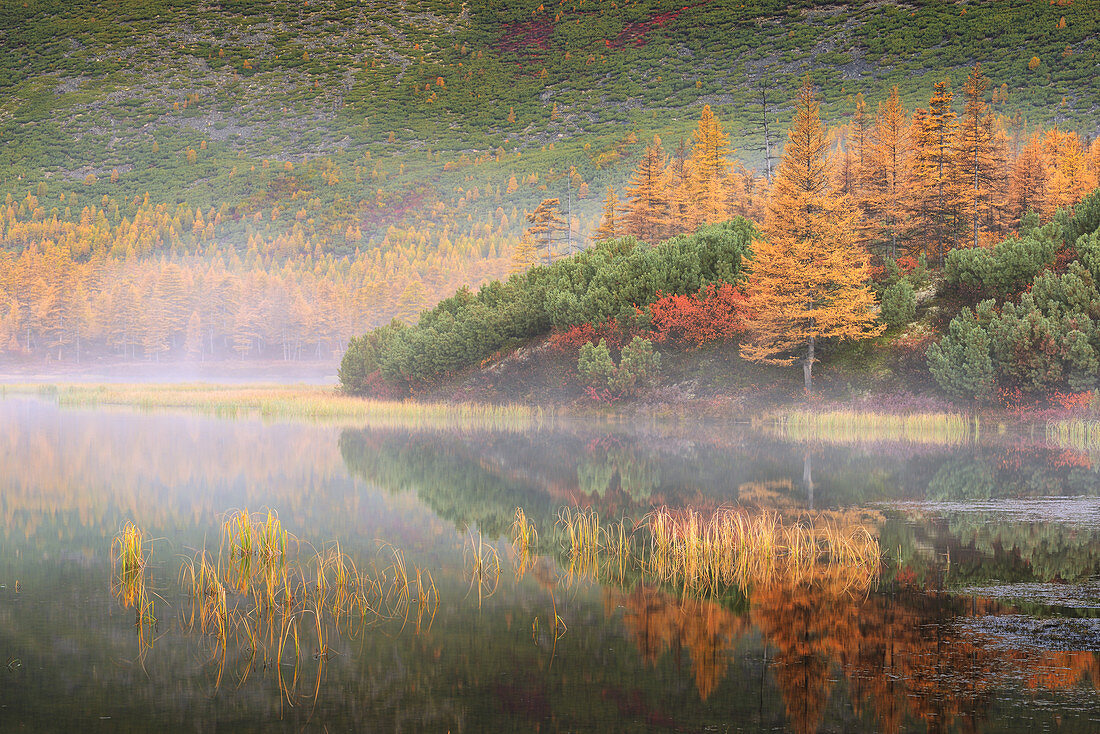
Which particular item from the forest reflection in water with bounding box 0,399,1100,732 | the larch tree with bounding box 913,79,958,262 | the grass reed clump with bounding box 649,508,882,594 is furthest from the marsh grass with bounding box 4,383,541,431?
the larch tree with bounding box 913,79,958,262

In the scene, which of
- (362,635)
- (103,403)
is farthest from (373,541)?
(103,403)

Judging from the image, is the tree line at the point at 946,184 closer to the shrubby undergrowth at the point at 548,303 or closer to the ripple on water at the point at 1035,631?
the shrubby undergrowth at the point at 548,303

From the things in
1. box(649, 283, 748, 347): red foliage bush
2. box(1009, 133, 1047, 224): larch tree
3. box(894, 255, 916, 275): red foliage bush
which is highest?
box(1009, 133, 1047, 224): larch tree

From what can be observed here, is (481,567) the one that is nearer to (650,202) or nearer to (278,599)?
(278,599)

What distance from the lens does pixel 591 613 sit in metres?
10.6

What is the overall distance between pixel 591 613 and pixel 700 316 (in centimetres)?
3361

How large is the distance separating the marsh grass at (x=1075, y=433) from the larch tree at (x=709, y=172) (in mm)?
39468

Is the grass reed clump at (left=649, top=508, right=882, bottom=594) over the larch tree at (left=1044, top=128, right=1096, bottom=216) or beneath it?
beneath

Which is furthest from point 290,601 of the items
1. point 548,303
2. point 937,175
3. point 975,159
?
point 975,159

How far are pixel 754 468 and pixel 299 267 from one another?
168 m

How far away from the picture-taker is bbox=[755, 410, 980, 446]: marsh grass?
31.4 meters

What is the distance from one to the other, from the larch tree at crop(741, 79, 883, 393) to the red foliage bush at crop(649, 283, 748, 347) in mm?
952

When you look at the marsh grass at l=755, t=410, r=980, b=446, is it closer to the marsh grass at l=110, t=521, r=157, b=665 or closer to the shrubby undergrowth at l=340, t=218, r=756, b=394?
the shrubby undergrowth at l=340, t=218, r=756, b=394

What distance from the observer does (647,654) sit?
9125 mm
